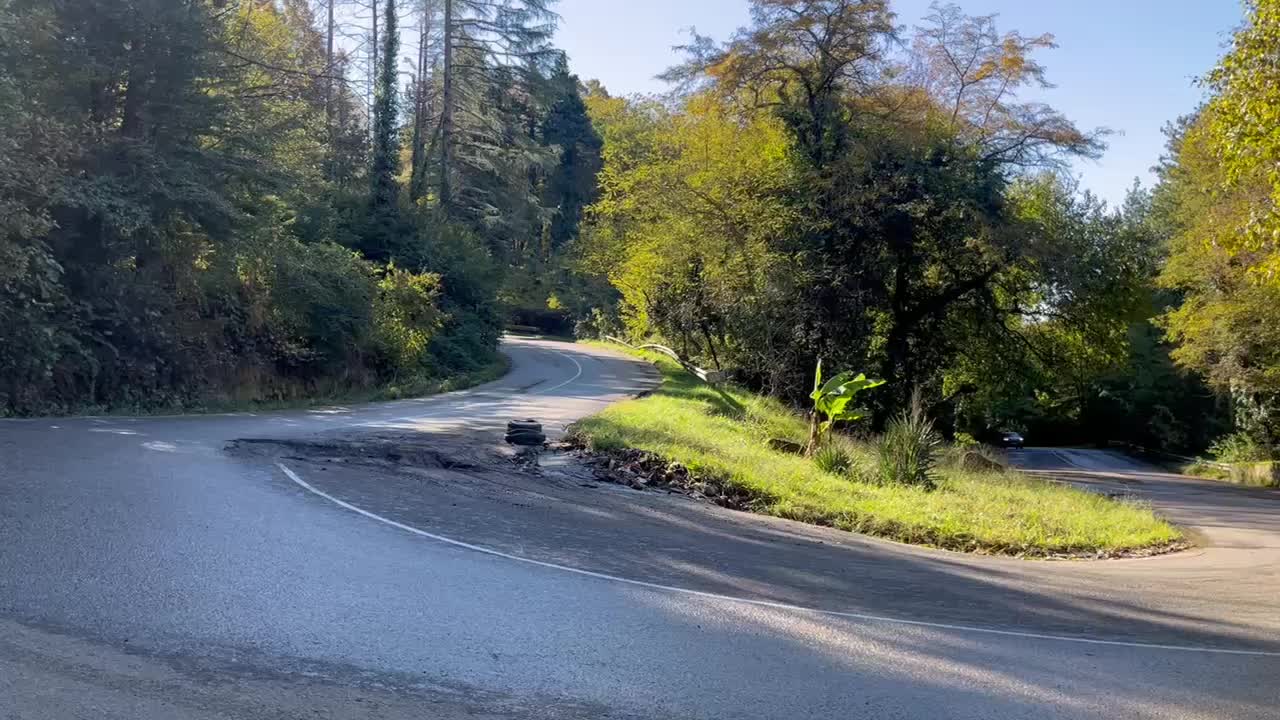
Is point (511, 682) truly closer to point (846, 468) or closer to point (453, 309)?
point (846, 468)

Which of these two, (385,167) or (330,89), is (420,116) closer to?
(330,89)

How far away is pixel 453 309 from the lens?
41.4 metres

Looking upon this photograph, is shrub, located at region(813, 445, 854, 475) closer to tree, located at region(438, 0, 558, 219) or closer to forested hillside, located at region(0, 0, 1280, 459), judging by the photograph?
forested hillside, located at region(0, 0, 1280, 459)

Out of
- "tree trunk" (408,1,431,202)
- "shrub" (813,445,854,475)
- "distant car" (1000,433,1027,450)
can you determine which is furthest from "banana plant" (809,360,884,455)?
"distant car" (1000,433,1027,450)

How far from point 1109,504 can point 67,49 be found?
23.2 m

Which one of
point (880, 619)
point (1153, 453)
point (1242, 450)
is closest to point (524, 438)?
point (880, 619)

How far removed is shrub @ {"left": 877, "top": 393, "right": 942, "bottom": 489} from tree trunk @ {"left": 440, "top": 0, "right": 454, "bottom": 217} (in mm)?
32921

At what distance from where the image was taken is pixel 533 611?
23.9 ft

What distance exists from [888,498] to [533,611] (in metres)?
9.39

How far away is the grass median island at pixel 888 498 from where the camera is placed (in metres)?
13.4

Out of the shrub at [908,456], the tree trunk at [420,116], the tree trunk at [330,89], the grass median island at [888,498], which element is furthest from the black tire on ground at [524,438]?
the tree trunk at [420,116]

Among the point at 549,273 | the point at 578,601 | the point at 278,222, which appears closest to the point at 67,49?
the point at 278,222

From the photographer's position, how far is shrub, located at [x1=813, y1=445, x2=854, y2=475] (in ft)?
61.8

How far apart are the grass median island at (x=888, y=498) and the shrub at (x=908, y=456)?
0.33 metres
